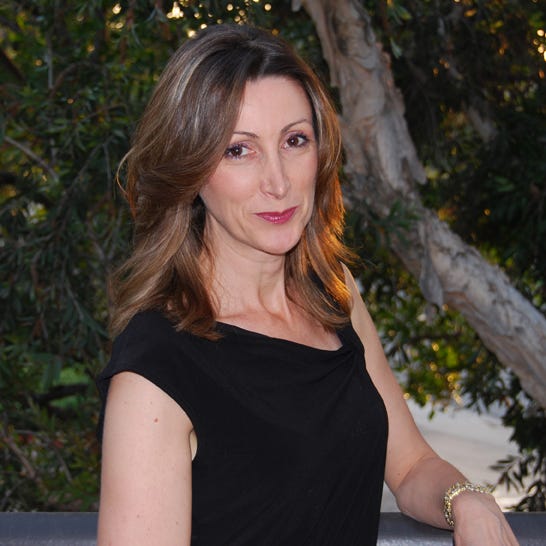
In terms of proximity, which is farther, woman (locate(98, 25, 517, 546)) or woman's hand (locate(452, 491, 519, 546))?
woman's hand (locate(452, 491, 519, 546))

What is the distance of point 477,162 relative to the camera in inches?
176

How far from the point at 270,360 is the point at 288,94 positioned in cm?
51

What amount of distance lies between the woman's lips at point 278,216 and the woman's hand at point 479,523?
2.06 feet

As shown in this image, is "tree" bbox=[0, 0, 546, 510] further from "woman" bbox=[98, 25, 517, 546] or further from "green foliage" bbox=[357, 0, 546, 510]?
"woman" bbox=[98, 25, 517, 546]

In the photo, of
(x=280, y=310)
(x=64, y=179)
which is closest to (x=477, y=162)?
(x=64, y=179)

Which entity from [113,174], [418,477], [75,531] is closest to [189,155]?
[75,531]

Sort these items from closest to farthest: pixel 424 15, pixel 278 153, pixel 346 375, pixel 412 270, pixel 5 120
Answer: pixel 278 153 → pixel 346 375 → pixel 5 120 → pixel 412 270 → pixel 424 15

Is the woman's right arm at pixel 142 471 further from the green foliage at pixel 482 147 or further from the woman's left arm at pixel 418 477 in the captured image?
the green foliage at pixel 482 147

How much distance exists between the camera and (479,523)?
6.28 feet

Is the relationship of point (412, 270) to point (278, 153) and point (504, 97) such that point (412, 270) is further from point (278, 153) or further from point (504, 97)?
point (278, 153)

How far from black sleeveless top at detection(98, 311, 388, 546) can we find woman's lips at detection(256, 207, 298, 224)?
22 centimetres

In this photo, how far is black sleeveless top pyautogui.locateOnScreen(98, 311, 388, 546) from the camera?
5.94 feet

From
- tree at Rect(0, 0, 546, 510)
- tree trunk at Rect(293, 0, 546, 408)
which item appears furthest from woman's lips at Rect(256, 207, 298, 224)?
tree trunk at Rect(293, 0, 546, 408)

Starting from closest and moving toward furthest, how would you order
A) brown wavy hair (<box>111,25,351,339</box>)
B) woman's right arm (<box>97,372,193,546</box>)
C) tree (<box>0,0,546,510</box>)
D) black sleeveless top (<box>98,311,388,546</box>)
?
woman's right arm (<box>97,372,193,546</box>)
black sleeveless top (<box>98,311,388,546</box>)
brown wavy hair (<box>111,25,351,339</box>)
tree (<box>0,0,546,510</box>)
